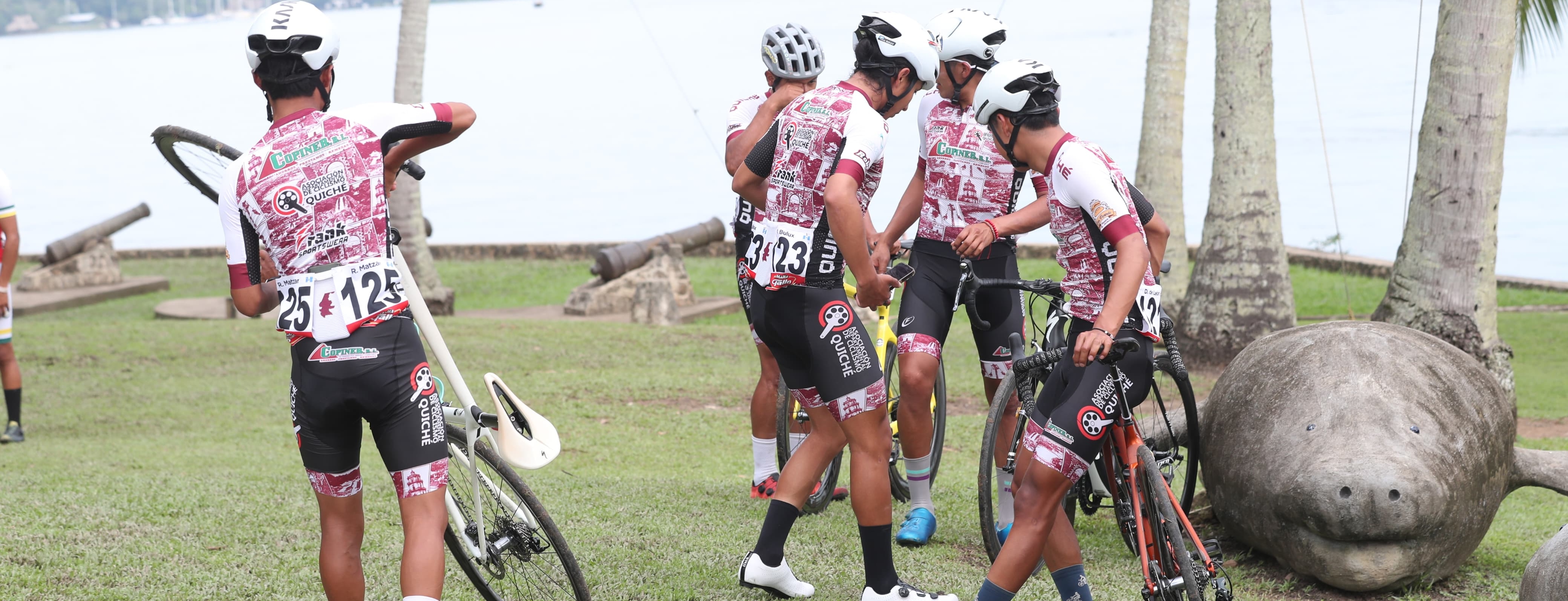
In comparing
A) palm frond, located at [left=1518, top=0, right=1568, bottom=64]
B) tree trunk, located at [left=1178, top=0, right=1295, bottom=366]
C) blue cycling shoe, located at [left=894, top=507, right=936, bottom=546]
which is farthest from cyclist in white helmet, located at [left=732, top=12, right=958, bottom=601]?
palm frond, located at [left=1518, top=0, right=1568, bottom=64]

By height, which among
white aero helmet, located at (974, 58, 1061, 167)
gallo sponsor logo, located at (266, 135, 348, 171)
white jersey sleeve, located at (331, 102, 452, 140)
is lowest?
gallo sponsor logo, located at (266, 135, 348, 171)

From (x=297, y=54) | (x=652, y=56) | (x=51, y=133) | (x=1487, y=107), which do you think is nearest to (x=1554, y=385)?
(x=1487, y=107)

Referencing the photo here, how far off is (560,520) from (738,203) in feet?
5.40

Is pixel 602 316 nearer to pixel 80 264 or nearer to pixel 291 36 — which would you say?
pixel 80 264

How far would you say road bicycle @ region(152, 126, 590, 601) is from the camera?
430cm

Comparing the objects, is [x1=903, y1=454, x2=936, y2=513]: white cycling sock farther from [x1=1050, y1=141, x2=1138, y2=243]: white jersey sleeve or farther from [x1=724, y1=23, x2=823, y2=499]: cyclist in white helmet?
[x1=1050, y1=141, x2=1138, y2=243]: white jersey sleeve

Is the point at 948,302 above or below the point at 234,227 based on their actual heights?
below

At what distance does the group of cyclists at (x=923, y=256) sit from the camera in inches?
172

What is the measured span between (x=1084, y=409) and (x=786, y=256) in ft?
3.88

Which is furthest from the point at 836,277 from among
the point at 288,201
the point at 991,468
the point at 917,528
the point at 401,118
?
the point at 288,201

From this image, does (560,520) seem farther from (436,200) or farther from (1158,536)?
(436,200)

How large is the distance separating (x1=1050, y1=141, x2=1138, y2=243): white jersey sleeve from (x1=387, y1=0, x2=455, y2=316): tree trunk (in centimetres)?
1132

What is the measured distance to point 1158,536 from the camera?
4484 millimetres

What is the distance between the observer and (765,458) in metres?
6.62
